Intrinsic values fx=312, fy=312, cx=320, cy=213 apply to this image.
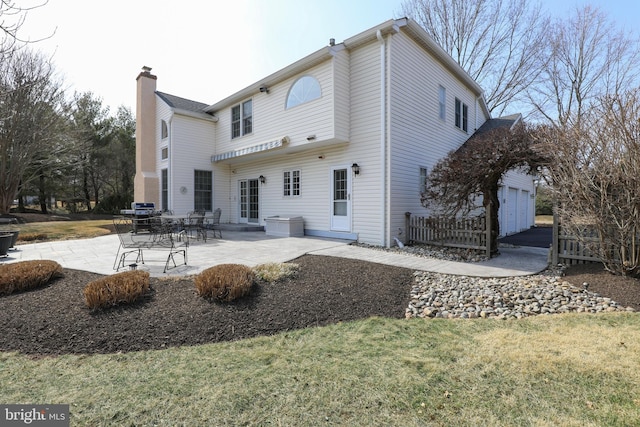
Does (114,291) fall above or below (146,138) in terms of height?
below

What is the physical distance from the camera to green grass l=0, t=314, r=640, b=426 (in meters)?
2.15

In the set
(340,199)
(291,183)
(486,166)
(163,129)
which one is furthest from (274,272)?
(163,129)

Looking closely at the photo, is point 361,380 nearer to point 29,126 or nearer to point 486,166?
point 486,166

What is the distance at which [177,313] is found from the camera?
3.92 meters

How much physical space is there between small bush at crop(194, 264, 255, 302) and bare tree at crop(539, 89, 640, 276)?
5.79 m

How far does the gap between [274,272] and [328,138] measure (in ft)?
18.3

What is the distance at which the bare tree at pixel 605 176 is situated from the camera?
4875 millimetres

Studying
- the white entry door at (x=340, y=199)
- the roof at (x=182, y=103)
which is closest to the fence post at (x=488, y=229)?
the white entry door at (x=340, y=199)

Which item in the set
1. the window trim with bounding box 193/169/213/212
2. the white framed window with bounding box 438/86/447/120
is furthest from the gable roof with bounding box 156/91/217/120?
the white framed window with bounding box 438/86/447/120

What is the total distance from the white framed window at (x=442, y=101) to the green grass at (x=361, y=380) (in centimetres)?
991

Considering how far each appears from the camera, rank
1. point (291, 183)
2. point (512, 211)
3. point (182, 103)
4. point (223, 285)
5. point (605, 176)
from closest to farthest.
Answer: point (223, 285) → point (605, 176) → point (291, 183) → point (182, 103) → point (512, 211)

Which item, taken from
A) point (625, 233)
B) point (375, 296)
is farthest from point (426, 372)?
point (625, 233)

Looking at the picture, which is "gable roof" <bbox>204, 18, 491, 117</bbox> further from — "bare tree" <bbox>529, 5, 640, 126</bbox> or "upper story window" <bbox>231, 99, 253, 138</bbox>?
"bare tree" <bbox>529, 5, 640, 126</bbox>

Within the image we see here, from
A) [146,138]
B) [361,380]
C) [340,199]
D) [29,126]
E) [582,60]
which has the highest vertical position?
[582,60]
